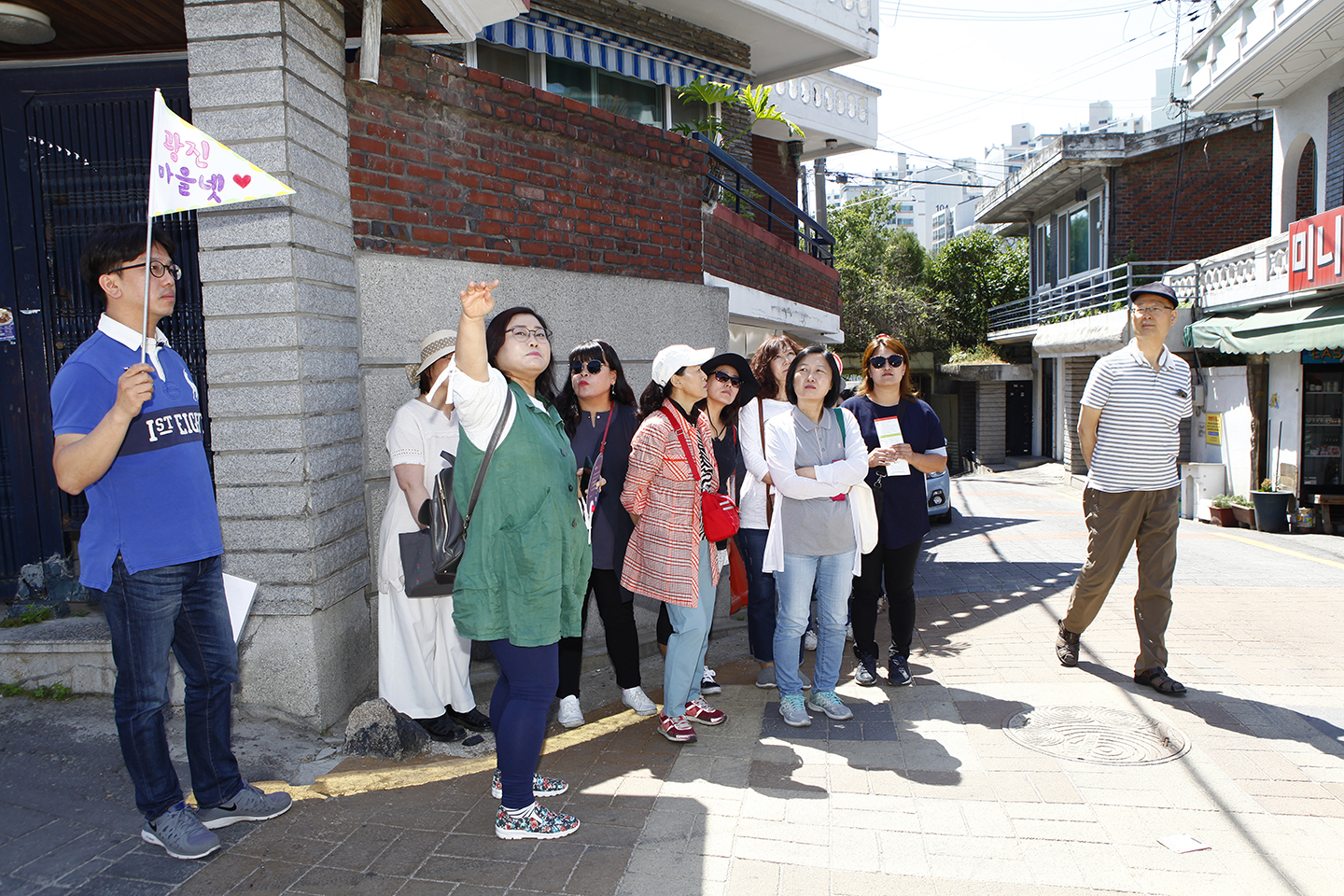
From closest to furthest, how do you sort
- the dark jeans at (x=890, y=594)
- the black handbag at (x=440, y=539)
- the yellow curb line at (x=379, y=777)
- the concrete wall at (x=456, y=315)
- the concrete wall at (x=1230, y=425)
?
the black handbag at (x=440, y=539) < the yellow curb line at (x=379, y=777) < the concrete wall at (x=456, y=315) < the dark jeans at (x=890, y=594) < the concrete wall at (x=1230, y=425)

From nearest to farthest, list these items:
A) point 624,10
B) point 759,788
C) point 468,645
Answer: point 759,788
point 468,645
point 624,10

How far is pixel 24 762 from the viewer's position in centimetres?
365

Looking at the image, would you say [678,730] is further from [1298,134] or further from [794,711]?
[1298,134]

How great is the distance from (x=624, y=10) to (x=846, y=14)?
3367 mm

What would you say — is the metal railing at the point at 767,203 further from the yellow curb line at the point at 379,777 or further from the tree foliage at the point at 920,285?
the tree foliage at the point at 920,285

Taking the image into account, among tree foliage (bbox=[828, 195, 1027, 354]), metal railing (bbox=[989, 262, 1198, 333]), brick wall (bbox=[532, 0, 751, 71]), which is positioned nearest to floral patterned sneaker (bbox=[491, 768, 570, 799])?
brick wall (bbox=[532, 0, 751, 71])

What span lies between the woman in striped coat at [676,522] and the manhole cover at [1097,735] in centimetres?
165

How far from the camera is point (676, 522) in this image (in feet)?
13.0

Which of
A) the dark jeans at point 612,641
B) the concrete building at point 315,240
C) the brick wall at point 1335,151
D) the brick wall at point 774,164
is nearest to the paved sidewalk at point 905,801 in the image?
the dark jeans at point 612,641

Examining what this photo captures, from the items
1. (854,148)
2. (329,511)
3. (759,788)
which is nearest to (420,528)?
(329,511)

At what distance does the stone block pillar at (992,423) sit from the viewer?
84.5ft

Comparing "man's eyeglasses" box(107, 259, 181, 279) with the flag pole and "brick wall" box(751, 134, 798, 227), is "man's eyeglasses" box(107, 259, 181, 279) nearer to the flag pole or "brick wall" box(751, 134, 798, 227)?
the flag pole

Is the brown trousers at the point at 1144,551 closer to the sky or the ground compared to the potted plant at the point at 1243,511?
closer to the sky

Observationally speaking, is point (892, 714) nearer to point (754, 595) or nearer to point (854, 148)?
point (754, 595)
